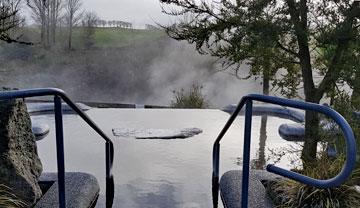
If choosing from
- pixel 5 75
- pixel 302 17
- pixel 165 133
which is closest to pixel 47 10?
pixel 5 75

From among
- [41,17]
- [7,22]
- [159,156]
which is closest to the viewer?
A: [159,156]

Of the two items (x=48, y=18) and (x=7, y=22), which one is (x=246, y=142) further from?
(x=48, y=18)

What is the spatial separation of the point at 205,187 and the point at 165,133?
3002 mm

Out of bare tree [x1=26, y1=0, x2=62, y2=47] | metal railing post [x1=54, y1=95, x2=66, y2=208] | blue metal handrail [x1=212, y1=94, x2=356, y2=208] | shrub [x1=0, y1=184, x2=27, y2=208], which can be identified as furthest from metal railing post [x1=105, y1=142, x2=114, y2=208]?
bare tree [x1=26, y1=0, x2=62, y2=47]

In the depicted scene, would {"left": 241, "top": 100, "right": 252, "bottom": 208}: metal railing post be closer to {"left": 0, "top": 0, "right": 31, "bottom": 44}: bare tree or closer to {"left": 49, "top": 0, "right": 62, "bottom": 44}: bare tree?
{"left": 0, "top": 0, "right": 31, "bottom": 44}: bare tree

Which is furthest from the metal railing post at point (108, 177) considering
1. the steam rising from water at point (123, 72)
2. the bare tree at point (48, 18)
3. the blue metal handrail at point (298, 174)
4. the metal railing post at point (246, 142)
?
the bare tree at point (48, 18)

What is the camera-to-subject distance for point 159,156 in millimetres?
5828

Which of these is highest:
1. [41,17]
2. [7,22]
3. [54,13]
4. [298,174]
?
[54,13]

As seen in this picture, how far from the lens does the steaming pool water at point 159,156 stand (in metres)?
4.19

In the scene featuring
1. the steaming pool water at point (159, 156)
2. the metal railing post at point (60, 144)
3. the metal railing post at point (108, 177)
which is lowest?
the steaming pool water at point (159, 156)

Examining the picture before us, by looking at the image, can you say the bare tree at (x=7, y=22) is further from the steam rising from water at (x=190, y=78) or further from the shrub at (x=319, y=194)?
the steam rising from water at (x=190, y=78)

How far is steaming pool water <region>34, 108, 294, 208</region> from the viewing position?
13.8ft

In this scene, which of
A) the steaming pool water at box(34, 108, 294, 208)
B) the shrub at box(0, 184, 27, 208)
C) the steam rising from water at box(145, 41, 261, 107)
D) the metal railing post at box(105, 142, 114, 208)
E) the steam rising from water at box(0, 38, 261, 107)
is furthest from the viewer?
the steam rising from water at box(0, 38, 261, 107)

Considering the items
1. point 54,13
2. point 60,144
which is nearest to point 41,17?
point 54,13
